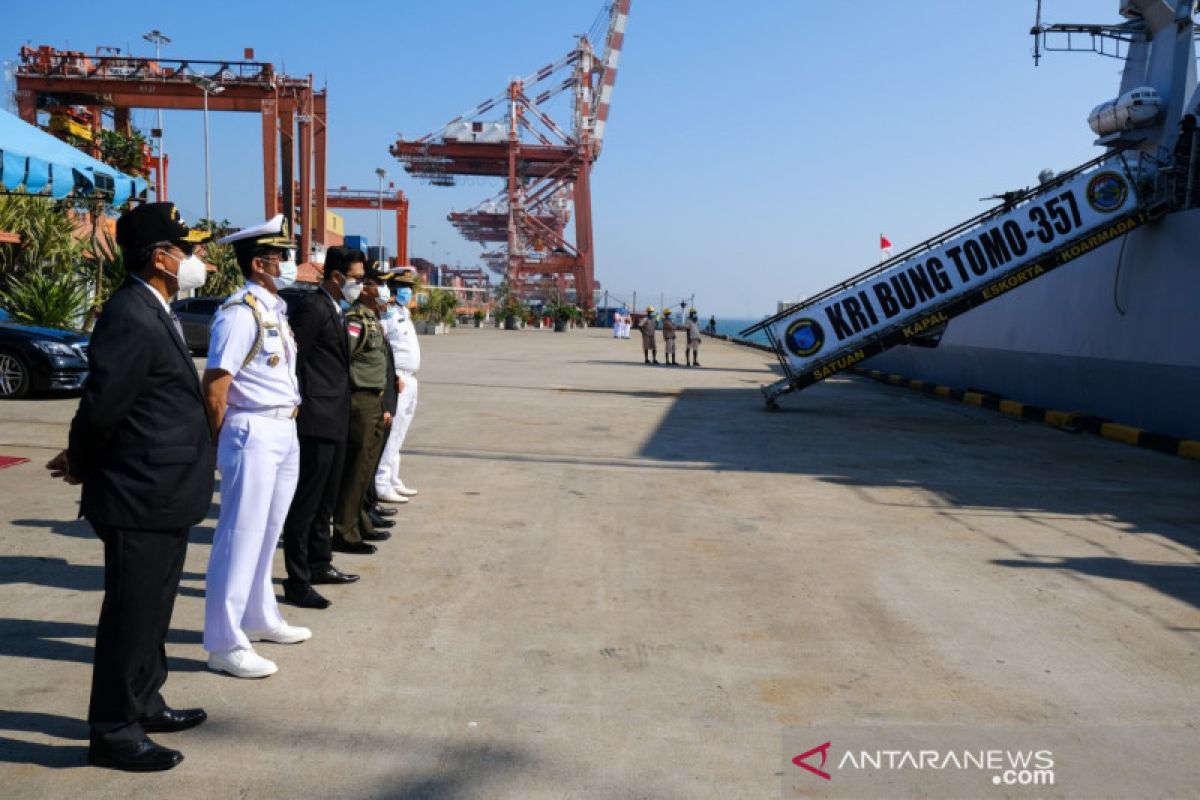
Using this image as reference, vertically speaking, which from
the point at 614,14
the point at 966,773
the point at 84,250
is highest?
the point at 614,14

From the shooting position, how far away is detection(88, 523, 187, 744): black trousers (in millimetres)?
3289

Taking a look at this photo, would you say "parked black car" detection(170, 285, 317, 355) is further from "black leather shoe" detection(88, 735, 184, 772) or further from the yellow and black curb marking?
"black leather shoe" detection(88, 735, 184, 772)

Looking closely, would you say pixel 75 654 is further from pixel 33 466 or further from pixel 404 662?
pixel 33 466

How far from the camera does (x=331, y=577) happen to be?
550 centimetres

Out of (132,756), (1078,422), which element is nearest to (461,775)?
(132,756)

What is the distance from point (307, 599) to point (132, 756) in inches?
71.9

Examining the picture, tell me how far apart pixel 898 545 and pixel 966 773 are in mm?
3547

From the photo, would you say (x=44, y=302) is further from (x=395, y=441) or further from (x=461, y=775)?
(x=461, y=775)

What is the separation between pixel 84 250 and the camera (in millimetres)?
19234

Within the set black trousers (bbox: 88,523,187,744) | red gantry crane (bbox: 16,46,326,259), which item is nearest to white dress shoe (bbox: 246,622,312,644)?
black trousers (bbox: 88,523,187,744)

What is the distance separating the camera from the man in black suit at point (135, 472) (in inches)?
126

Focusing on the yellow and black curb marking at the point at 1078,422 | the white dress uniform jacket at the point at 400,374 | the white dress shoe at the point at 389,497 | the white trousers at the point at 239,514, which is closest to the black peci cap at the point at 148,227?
the white trousers at the point at 239,514

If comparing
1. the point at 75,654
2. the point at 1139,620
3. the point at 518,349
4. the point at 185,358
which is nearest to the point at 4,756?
the point at 75,654

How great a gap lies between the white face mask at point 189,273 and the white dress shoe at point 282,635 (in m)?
1.66
